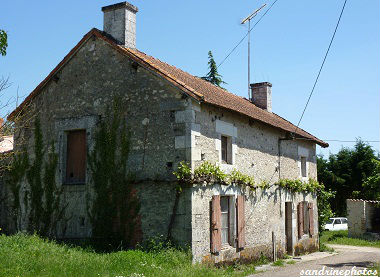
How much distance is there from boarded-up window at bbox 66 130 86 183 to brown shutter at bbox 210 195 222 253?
145 inches

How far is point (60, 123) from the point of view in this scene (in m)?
12.8

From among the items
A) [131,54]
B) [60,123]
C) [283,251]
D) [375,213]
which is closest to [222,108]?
[131,54]

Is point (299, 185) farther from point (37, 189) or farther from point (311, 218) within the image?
point (37, 189)

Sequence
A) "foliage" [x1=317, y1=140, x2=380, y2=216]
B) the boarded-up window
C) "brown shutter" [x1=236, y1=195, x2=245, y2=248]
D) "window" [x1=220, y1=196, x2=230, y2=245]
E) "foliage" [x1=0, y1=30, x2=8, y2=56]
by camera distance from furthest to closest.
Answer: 1. "foliage" [x1=317, y1=140, x2=380, y2=216]
2. the boarded-up window
3. "brown shutter" [x1=236, y1=195, x2=245, y2=248]
4. "window" [x1=220, y1=196, x2=230, y2=245]
5. "foliage" [x1=0, y1=30, x2=8, y2=56]

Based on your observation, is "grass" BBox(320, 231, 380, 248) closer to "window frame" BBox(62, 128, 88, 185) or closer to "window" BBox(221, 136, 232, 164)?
"window" BBox(221, 136, 232, 164)

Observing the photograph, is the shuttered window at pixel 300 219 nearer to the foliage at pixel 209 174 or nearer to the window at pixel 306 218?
the window at pixel 306 218

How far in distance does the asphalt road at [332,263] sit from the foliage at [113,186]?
3.47 m

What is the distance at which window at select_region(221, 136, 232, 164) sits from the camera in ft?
41.0

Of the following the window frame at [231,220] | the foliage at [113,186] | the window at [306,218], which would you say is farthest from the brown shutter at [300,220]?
the foliage at [113,186]

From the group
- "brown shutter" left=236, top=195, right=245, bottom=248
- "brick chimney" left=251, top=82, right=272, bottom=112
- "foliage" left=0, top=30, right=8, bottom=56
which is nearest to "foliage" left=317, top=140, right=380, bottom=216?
"brick chimney" left=251, top=82, right=272, bottom=112

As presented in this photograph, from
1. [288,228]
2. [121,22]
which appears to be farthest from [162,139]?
[288,228]

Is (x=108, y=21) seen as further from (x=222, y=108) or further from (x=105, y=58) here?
(x=222, y=108)

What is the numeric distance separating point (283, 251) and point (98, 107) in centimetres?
794

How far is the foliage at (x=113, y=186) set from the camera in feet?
36.9
